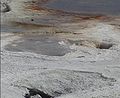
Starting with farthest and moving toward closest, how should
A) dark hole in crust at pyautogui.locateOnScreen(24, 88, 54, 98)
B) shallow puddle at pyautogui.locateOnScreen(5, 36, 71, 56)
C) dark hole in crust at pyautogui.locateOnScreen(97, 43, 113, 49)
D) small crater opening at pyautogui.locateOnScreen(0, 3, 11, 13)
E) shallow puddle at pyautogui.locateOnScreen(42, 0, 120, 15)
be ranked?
small crater opening at pyautogui.locateOnScreen(0, 3, 11, 13), shallow puddle at pyautogui.locateOnScreen(42, 0, 120, 15), dark hole in crust at pyautogui.locateOnScreen(97, 43, 113, 49), shallow puddle at pyautogui.locateOnScreen(5, 36, 71, 56), dark hole in crust at pyautogui.locateOnScreen(24, 88, 54, 98)

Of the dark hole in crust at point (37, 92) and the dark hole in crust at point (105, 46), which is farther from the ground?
the dark hole in crust at point (37, 92)

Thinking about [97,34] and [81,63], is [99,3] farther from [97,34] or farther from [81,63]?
[81,63]

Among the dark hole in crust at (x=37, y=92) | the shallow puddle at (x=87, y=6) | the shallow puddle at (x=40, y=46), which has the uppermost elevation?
the dark hole in crust at (x=37, y=92)

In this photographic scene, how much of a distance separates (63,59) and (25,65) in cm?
121

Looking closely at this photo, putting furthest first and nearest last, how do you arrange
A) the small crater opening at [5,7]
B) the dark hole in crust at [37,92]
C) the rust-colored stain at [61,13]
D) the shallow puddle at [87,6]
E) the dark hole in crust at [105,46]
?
the small crater opening at [5,7] → the shallow puddle at [87,6] → the rust-colored stain at [61,13] → the dark hole in crust at [105,46] → the dark hole in crust at [37,92]

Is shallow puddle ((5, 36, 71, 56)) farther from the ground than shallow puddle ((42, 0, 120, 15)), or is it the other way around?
shallow puddle ((5, 36, 71, 56))

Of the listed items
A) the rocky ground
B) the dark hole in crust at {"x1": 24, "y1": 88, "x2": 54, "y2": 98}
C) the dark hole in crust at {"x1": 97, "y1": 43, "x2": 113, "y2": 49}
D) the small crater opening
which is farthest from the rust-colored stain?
the dark hole in crust at {"x1": 24, "y1": 88, "x2": 54, "y2": 98}

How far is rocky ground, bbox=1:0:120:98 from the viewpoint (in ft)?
26.0

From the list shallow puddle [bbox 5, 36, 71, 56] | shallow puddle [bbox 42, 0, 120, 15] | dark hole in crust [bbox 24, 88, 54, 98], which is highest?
dark hole in crust [bbox 24, 88, 54, 98]

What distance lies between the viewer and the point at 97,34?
12586 mm

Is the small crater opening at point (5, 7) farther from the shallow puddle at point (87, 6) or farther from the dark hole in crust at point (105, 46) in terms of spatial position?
the dark hole in crust at point (105, 46)

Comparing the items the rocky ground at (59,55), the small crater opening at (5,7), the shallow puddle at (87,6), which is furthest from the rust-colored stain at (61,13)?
the small crater opening at (5,7)

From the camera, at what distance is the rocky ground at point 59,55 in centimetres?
793

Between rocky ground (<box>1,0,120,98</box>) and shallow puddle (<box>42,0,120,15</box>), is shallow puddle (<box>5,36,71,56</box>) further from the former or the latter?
shallow puddle (<box>42,0,120,15</box>)
